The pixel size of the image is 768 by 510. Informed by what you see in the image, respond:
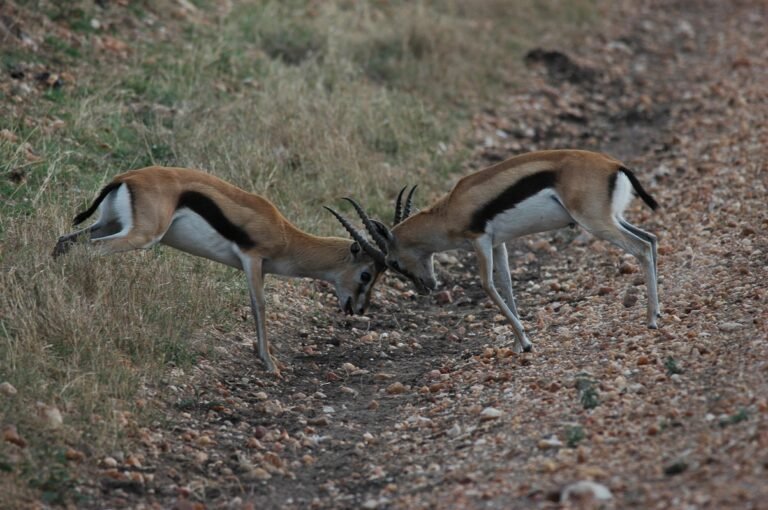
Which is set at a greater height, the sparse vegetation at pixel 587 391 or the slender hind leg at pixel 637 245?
the slender hind leg at pixel 637 245

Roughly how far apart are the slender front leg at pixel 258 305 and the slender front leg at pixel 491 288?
1.54 meters

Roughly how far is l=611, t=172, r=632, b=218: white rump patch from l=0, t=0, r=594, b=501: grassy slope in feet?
9.33

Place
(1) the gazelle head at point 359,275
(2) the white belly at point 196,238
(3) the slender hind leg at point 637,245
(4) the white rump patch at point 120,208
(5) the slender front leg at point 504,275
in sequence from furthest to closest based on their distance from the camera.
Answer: (1) the gazelle head at point 359,275 → (5) the slender front leg at point 504,275 → (2) the white belly at point 196,238 → (3) the slender hind leg at point 637,245 → (4) the white rump patch at point 120,208

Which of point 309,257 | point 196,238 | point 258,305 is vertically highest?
point 196,238

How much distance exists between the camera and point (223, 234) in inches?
291

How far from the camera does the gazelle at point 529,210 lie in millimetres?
7152

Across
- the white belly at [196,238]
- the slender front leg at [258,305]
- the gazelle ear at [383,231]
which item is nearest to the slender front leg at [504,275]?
the gazelle ear at [383,231]

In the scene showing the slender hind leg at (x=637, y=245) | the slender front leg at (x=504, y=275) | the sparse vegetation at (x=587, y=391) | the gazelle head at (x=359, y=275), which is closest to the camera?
the sparse vegetation at (x=587, y=391)

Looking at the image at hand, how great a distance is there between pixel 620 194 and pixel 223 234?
2720 millimetres

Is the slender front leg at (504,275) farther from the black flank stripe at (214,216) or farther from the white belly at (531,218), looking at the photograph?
the black flank stripe at (214,216)

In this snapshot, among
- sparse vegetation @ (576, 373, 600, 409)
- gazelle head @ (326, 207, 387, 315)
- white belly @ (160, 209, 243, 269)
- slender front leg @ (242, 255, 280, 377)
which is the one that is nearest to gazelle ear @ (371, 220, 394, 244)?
gazelle head @ (326, 207, 387, 315)

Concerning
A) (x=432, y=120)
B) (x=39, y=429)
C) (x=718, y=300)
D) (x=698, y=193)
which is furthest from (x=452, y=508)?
(x=432, y=120)

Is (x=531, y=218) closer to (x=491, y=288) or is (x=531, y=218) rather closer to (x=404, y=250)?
(x=491, y=288)

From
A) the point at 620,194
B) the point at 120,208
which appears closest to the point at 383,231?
the point at 620,194
